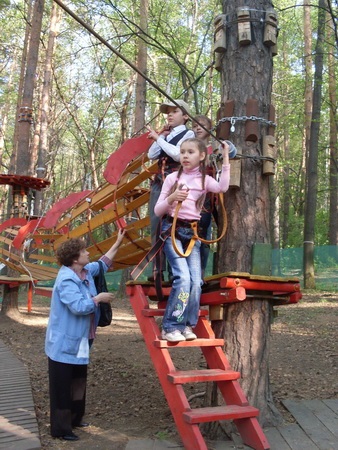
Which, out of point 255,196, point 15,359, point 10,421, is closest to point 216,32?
point 255,196

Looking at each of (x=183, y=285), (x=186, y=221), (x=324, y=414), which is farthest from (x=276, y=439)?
A: (x=186, y=221)

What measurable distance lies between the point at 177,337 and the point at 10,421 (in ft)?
5.55

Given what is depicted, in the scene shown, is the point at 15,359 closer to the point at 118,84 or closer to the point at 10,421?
the point at 10,421

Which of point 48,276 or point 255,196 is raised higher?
point 255,196

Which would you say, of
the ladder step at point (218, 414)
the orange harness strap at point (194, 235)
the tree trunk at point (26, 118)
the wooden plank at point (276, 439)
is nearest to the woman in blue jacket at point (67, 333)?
the orange harness strap at point (194, 235)

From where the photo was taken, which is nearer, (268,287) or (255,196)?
(268,287)

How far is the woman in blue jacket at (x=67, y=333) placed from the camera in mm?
3424

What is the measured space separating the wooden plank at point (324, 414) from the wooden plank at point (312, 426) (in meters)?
0.03

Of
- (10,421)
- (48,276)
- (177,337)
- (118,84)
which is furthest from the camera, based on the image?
(118,84)

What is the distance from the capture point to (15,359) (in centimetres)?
599

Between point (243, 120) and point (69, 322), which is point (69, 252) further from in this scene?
point (243, 120)

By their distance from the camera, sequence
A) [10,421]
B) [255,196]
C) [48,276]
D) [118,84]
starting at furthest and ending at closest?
[118,84], [48,276], [10,421], [255,196]

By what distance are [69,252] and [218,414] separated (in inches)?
62.2

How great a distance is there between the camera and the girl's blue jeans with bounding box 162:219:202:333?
300 cm
